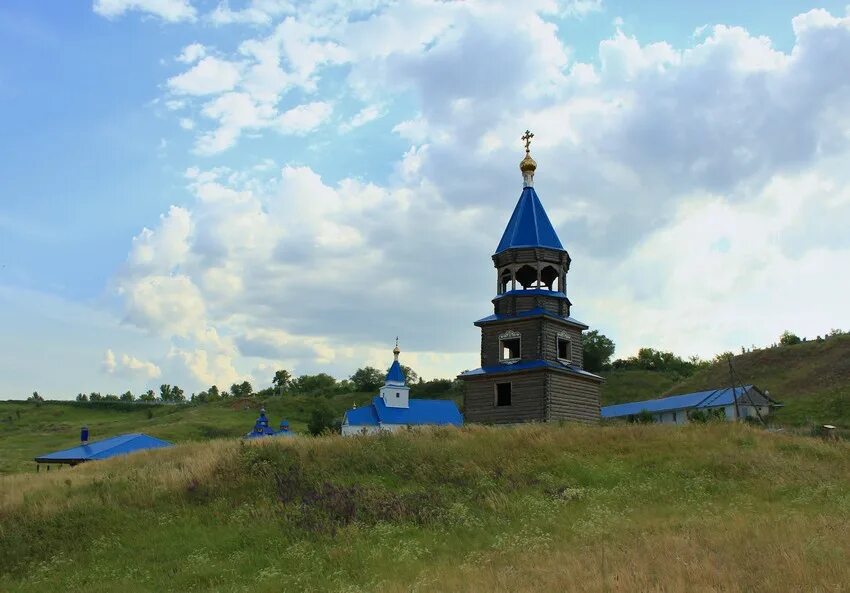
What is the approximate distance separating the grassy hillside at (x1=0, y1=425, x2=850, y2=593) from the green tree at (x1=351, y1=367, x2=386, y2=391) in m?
97.1

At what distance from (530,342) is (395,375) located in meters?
29.2

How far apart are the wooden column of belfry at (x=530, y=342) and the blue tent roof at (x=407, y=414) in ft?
76.7

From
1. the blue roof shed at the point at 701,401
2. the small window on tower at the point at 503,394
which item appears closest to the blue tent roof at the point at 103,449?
the small window on tower at the point at 503,394

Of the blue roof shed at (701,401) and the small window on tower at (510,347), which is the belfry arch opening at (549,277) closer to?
the small window on tower at (510,347)

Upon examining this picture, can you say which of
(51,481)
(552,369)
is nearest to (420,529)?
(51,481)

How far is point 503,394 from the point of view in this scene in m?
31.0

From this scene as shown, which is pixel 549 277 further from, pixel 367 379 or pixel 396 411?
pixel 367 379

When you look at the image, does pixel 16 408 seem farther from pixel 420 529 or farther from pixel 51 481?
pixel 420 529

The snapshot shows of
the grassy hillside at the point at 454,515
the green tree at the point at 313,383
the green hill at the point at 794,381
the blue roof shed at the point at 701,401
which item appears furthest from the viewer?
the green tree at the point at 313,383

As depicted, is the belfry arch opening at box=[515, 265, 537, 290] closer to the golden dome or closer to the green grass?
the golden dome

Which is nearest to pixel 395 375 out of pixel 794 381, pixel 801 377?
pixel 794 381

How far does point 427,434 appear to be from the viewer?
79.9ft

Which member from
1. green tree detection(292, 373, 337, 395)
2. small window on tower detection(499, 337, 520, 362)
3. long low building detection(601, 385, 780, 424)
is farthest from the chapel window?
green tree detection(292, 373, 337, 395)

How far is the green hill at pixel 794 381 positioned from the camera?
2008 inches
